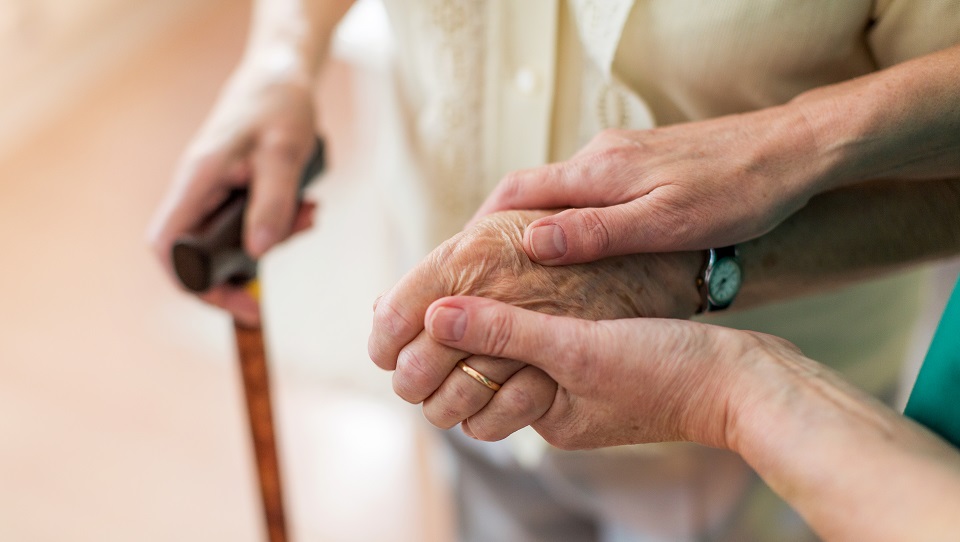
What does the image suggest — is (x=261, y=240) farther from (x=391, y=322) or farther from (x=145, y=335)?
(x=145, y=335)

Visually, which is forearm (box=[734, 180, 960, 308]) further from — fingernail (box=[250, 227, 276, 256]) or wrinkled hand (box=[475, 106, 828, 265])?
fingernail (box=[250, 227, 276, 256])

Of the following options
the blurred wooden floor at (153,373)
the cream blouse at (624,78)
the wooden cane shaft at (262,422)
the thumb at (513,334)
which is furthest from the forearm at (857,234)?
the blurred wooden floor at (153,373)

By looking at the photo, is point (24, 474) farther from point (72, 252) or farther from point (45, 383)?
point (72, 252)

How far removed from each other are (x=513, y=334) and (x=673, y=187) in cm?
18

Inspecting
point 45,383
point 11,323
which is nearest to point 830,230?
point 45,383

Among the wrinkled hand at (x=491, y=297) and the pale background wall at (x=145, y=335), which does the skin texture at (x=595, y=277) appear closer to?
the wrinkled hand at (x=491, y=297)

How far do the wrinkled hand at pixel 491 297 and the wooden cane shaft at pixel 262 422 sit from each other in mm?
502

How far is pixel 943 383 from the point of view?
55cm

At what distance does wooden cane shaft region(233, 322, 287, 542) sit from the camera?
1086 mm

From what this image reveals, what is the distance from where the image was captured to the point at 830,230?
76 cm

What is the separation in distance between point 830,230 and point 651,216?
24cm

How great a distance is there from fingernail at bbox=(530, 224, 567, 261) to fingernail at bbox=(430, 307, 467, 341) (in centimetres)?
9

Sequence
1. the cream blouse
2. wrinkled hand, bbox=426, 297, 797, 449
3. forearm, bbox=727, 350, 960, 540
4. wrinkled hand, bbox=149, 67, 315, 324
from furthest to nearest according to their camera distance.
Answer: wrinkled hand, bbox=149, 67, 315, 324 → the cream blouse → wrinkled hand, bbox=426, 297, 797, 449 → forearm, bbox=727, 350, 960, 540

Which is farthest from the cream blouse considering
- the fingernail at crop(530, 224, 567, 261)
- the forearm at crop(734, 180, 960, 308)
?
the fingernail at crop(530, 224, 567, 261)
